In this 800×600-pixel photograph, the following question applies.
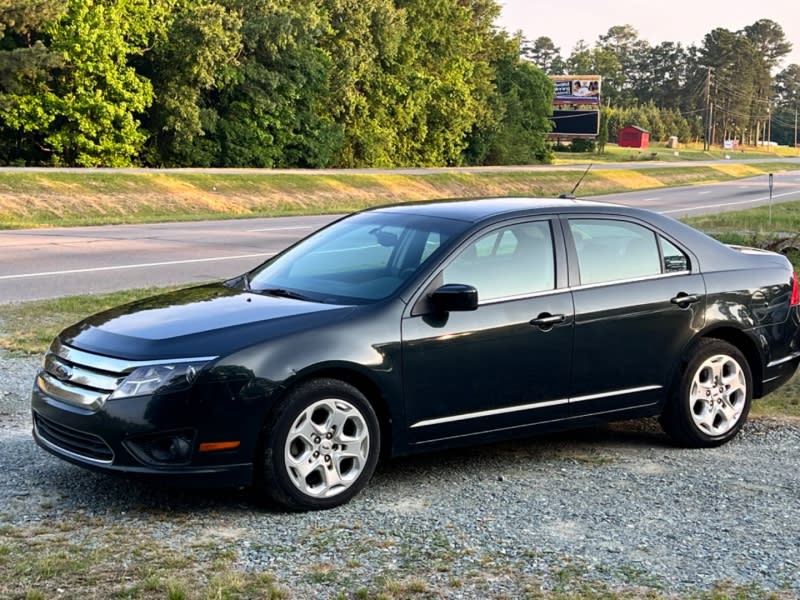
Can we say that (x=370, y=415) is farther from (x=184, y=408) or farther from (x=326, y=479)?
(x=184, y=408)

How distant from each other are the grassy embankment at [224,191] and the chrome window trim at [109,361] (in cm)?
1831

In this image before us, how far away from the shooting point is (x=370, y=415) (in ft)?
17.0

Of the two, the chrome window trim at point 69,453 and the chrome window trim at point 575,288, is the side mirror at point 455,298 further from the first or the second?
the chrome window trim at point 69,453

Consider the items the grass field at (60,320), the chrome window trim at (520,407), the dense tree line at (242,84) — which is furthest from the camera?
the dense tree line at (242,84)

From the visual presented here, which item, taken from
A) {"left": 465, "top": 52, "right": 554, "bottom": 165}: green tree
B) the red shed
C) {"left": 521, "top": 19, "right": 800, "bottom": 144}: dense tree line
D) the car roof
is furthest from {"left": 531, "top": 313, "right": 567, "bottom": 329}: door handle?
{"left": 521, "top": 19, "right": 800, "bottom": 144}: dense tree line

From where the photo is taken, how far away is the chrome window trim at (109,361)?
4.81 m

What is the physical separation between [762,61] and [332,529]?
167650mm

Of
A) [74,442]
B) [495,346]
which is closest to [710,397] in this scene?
[495,346]

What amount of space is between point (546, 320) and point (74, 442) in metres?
2.54

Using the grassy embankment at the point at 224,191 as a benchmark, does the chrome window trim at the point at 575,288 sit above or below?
above

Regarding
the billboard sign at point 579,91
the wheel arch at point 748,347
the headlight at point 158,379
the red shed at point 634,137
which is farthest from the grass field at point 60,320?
the red shed at point 634,137

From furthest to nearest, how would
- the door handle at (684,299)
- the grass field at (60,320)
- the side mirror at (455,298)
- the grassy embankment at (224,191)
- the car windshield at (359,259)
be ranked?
the grassy embankment at (224,191)
the grass field at (60,320)
the door handle at (684,299)
the car windshield at (359,259)
the side mirror at (455,298)

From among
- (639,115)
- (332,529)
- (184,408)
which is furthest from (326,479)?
(639,115)

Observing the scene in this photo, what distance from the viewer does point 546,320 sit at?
18.9 ft
